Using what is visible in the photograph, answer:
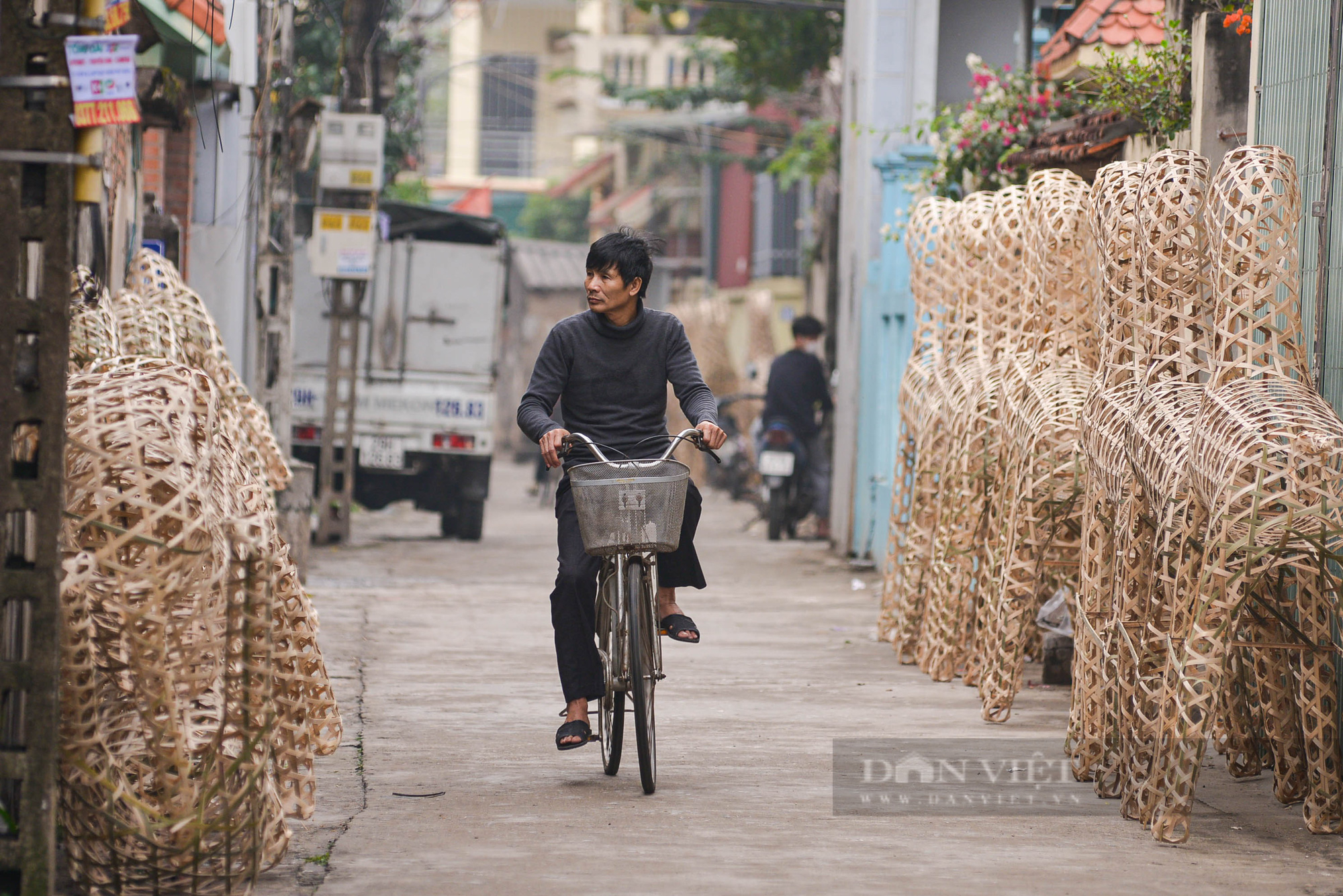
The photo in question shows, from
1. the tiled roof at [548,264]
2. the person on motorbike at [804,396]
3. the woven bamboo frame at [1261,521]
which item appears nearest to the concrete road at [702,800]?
the woven bamboo frame at [1261,521]

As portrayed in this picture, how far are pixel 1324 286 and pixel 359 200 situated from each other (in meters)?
10.00

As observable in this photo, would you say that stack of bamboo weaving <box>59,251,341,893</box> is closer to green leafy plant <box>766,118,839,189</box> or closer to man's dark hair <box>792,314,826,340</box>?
man's dark hair <box>792,314,826,340</box>

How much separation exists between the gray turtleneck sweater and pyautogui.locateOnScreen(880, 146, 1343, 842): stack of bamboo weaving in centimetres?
150

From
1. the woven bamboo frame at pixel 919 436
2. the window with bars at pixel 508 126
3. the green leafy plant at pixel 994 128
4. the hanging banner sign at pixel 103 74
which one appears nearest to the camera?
the hanging banner sign at pixel 103 74

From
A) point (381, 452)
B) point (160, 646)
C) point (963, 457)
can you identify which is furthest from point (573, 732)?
A: point (381, 452)

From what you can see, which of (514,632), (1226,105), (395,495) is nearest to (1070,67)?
(1226,105)

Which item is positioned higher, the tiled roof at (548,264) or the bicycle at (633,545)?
the tiled roof at (548,264)

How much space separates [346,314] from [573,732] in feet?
31.6

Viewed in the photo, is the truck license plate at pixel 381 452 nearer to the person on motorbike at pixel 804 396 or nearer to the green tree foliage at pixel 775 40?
the person on motorbike at pixel 804 396

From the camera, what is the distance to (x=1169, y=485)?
5.16 metres

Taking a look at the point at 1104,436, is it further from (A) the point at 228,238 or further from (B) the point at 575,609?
(A) the point at 228,238

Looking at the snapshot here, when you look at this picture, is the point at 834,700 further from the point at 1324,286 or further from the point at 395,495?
the point at 395,495

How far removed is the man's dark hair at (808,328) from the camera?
1620cm

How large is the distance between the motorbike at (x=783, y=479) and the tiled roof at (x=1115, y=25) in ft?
18.3
